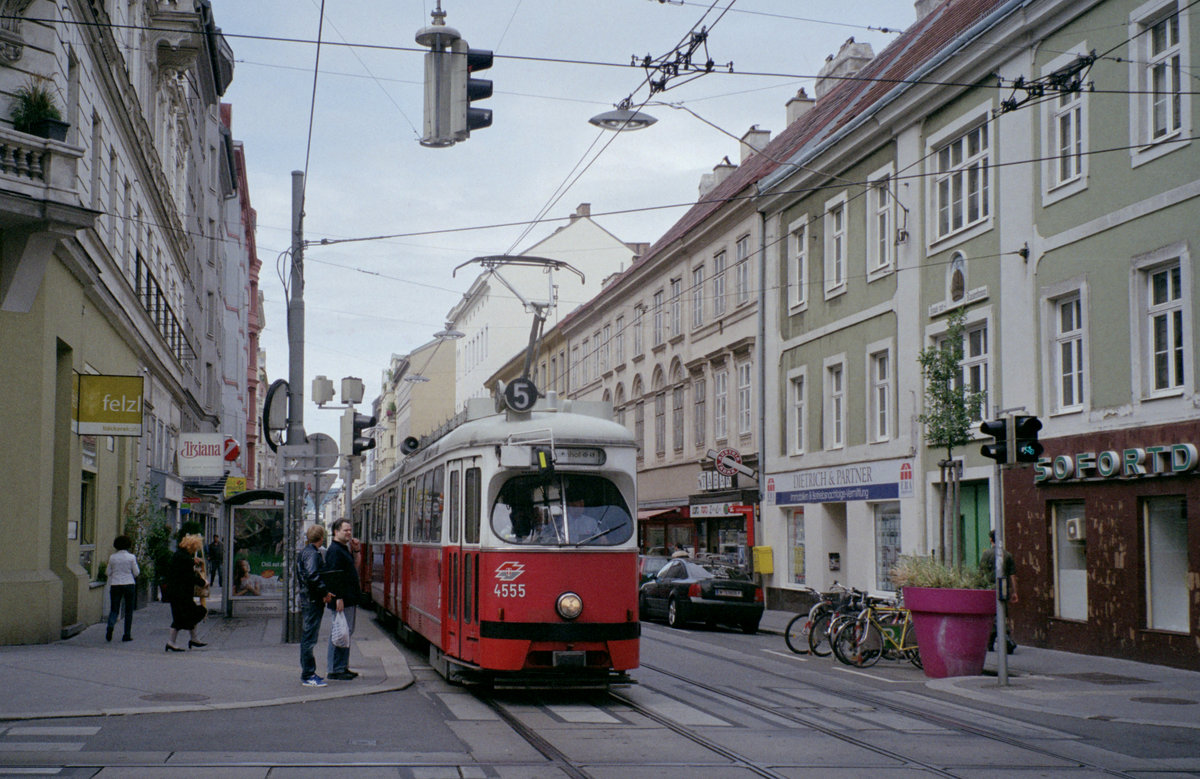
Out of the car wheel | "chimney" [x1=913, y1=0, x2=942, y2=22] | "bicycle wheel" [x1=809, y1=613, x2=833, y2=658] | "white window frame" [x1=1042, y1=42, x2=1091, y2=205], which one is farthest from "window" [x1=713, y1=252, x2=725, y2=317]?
"bicycle wheel" [x1=809, y1=613, x2=833, y2=658]

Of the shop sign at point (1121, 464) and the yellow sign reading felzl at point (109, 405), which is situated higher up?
the yellow sign reading felzl at point (109, 405)

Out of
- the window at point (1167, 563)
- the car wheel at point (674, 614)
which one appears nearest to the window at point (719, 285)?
the car wheel at point (674, 614)

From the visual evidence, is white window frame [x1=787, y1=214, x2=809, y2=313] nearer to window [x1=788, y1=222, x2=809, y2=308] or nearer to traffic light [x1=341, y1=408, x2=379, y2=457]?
window [x1=788, y1=222, x2=809, y2=308]

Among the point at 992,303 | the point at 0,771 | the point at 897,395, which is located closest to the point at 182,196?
the point at 897,395

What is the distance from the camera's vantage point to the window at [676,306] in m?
41.7

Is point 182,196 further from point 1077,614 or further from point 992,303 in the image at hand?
point 1077,614

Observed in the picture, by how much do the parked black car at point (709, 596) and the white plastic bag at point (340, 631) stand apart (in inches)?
475

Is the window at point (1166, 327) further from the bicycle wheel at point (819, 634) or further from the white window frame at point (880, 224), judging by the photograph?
the white window frame at point (880, 224)

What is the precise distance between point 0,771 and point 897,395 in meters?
20.7

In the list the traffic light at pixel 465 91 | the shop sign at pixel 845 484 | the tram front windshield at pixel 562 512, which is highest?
the traffic light at pixel 465 91

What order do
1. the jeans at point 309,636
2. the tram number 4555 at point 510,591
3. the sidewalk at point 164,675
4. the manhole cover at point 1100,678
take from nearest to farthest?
the sidewalk at point 164,675 < the tram number 4555 at point 510,591 < the jeans at point 309,636 < the manhole cover at point 1100,678

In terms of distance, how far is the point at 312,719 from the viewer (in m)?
11.5

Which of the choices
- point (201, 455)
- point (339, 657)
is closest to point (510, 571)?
point (339, 657)

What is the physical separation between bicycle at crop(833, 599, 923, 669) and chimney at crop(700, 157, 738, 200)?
28.8 metres
